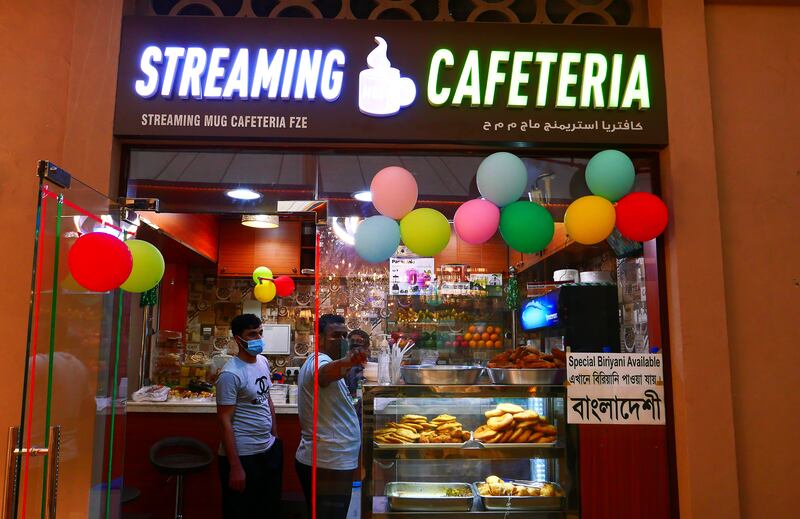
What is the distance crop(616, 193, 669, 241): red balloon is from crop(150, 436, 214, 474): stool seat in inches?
158

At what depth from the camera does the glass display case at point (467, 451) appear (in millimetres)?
3543

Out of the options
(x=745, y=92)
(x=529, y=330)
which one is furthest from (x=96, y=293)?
(x=745, y=92)

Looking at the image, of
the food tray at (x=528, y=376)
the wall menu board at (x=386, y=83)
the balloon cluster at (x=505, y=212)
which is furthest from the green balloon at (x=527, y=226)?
the food tray at (x=528, y=376)

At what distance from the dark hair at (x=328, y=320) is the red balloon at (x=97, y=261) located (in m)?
1.29

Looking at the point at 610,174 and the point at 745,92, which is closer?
the point at 610,174

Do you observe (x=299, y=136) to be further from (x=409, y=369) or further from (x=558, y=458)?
(x=558, y=458)

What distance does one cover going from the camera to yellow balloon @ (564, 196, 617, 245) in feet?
11.3

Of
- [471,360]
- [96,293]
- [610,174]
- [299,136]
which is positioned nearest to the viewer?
[96,293]

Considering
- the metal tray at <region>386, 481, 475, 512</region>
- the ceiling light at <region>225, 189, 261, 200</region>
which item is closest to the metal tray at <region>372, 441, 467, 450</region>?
the metal tray at <region>386, 481, 475, 512</region>

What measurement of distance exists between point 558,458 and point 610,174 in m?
1.63

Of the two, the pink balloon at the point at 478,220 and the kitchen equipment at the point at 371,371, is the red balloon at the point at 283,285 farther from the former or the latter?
the pink balloon at the point at 478,220

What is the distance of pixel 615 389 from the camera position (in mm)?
3732

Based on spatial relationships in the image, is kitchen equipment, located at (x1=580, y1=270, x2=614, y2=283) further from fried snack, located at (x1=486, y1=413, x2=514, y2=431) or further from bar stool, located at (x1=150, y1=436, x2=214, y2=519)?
bar stool, located at (x1=150, y1=436, x2=214, y2=519)

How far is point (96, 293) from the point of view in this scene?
324 cm
